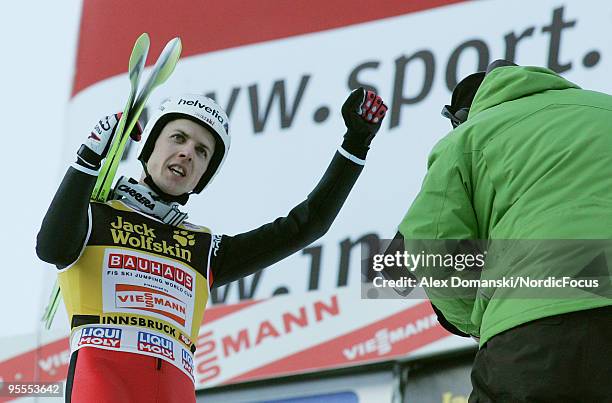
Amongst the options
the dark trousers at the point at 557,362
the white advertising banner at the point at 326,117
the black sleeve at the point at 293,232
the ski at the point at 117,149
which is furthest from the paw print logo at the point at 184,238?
the white advertising banner at the point at 326,117

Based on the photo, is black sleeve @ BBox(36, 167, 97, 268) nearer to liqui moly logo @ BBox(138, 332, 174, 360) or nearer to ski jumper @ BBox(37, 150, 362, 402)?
ski jumper @ BBox(37, 150, 362, 402)

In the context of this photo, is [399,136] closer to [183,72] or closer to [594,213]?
[183,72]

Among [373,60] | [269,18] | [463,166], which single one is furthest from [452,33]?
[463,166]

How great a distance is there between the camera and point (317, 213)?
3.21 meters

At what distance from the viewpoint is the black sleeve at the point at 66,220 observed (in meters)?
2.79

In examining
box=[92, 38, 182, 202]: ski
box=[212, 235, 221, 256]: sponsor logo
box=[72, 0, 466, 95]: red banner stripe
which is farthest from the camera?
box=[72, 0, 466, 95]: red banner stripe

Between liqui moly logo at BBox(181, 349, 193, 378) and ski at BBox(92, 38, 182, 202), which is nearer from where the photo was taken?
liqui moly logo at BBox(181, 349, 193, 378)

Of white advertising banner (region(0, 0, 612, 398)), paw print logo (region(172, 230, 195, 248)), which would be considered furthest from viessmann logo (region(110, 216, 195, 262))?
white advertising banner (region(0, 0, 612, 398))

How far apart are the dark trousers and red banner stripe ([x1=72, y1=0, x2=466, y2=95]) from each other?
→ 12.9 ft

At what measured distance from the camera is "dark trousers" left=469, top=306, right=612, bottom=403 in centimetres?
193

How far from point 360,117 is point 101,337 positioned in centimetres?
92

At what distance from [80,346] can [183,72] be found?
3631 millimetres

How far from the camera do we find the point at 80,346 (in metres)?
2.84

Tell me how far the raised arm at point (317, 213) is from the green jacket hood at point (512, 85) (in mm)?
857
